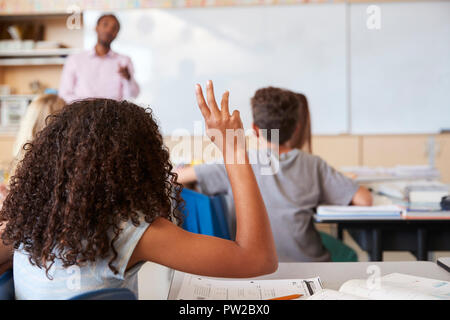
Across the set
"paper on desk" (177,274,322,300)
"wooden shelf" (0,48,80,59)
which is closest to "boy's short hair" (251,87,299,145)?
"paper on desk" (177,274,322,300)

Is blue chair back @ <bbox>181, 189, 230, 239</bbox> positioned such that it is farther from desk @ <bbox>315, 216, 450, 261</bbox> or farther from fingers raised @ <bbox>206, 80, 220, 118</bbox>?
fingers raised @ <bbox>206, 80, 220, 118</bbox>

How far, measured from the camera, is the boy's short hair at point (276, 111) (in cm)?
174

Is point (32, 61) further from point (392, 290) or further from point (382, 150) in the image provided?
point (392, 290)

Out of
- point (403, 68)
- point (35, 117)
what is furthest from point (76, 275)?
point (403, 68)

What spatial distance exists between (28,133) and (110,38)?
A: 6.93 ft

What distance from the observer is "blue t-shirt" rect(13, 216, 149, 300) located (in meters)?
0.69

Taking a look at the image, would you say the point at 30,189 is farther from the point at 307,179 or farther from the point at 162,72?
the point at 162,72

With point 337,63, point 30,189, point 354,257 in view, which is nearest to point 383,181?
point 354,257

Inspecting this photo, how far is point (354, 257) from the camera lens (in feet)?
6.30

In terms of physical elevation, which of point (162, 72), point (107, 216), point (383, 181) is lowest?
point (383, 181)

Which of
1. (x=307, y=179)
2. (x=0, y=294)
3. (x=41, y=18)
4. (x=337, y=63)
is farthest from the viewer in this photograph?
(x=41, y=18)

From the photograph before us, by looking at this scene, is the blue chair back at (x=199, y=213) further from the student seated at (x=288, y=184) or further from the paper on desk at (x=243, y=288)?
the paper on desk at (x=243, y=288)

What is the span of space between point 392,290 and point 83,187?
19.2 inches

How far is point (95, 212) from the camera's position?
2.21 feet
